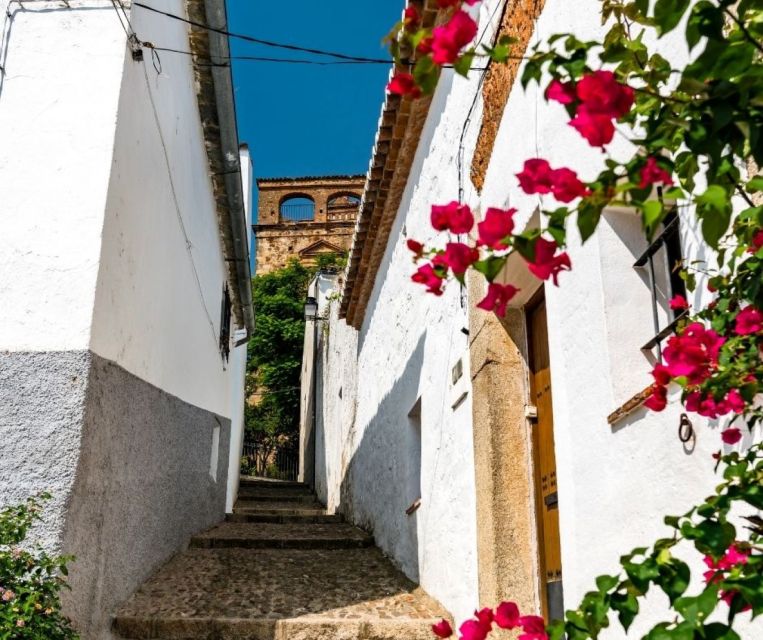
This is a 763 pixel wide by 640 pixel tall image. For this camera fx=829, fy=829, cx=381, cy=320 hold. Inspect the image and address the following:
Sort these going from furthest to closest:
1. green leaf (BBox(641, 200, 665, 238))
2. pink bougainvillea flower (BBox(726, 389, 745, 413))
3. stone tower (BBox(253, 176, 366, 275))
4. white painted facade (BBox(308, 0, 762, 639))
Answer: stone tower (BBox(253, 176, 366, 275)) < white painted facade (BBox(308, 0, 762, 639)) < pink bougainvillea flower (BBox(726, 389, 745, 413)) < green leaf (BBox(641, 200, 665, 238))

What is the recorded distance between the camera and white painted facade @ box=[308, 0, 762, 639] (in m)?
2.59

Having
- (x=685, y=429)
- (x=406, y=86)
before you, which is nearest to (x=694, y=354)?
(x=406, y=86)

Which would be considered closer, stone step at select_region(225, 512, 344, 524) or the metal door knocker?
the metal door knocker

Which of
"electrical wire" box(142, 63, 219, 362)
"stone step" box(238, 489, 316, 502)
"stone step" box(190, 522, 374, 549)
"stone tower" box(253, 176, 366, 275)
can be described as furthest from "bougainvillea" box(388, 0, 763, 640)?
"stone tower" box(253, 176, 366, 275)

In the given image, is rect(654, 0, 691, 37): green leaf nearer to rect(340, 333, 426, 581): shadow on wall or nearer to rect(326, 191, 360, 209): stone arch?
rect(340, 333, 426, 581): shadow on wall

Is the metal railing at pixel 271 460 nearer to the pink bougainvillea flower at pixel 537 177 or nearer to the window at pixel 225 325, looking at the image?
the window at pixel 225 325

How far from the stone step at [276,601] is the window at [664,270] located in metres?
2.79

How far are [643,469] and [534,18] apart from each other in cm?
224

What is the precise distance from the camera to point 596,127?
3.79 feet

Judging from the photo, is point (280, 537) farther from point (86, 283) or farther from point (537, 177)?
point (537, 177)

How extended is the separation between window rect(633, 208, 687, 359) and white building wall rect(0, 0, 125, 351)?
2656 mm

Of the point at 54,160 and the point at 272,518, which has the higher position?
the point at 54,160

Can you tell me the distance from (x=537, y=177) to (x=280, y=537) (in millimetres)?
7126

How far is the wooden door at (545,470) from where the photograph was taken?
13.1 feet
